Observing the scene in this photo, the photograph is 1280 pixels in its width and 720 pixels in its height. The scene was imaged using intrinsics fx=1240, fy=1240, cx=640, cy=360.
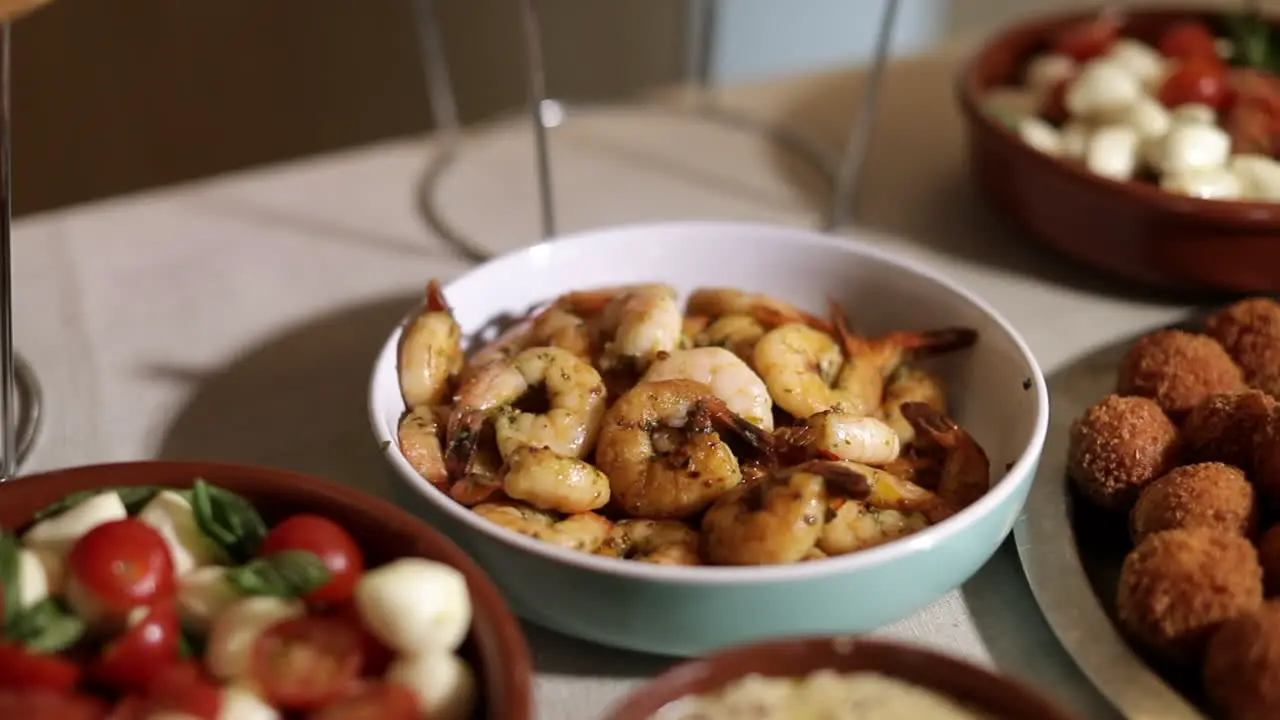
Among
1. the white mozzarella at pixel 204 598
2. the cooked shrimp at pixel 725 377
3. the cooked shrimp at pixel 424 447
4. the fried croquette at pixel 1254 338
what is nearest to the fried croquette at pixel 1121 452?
the fried croquette at pixel 1254 338

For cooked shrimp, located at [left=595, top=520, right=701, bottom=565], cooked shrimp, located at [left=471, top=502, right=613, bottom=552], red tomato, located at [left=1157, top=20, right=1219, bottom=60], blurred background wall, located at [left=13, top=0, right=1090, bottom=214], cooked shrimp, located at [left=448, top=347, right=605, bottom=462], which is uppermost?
red tomato, located at [left=1157, top=20, right=1219, bottom=60]

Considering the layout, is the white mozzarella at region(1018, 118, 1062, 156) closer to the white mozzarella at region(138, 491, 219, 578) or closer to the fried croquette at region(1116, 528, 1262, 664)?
the fried croquette at region(1116, 528, 1262, 664)

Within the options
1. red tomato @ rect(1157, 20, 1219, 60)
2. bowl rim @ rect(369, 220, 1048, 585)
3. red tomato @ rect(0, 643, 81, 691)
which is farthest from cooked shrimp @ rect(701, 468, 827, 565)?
red tomato @ rect(1157, 20, 1219, 60)

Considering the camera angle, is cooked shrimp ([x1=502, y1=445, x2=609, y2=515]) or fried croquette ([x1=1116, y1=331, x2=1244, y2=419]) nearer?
cooked shrimp ([x1=502, y1=445, x2=609, y2=515])

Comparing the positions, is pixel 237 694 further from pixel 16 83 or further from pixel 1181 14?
pixel 16 83

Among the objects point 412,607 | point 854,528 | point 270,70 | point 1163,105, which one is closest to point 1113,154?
point 1163,105

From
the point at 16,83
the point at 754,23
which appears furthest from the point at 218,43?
the point at 754,23

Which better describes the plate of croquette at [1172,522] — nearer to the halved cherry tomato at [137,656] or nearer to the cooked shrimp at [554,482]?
the cooked shrimp at [554,482]
